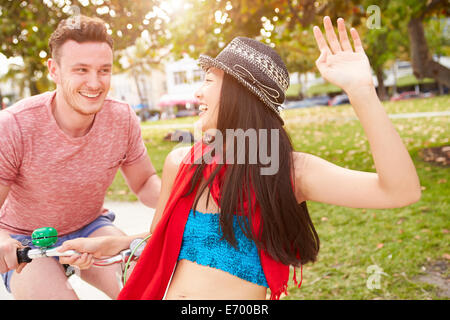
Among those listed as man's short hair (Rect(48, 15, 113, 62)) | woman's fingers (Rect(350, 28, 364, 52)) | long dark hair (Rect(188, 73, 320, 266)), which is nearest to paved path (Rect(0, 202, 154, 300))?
man's short hair (Rect(48, 15, 113, 62))

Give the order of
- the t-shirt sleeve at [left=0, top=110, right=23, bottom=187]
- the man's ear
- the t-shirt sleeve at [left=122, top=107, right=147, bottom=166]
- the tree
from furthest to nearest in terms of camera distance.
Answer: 1. the tree
2. the t-shirt sleeve at [left=122, top=107, right=147, bottom=166]
3. the man's ear
4. the t-shirt sleeve at [left=0, top=110, right=23, bottom=187]

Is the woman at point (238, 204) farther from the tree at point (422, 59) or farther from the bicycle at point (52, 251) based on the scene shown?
the tree at point (422, 59)

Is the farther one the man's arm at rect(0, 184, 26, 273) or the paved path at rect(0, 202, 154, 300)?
the paved path at rect(0, 202, 154, 300)

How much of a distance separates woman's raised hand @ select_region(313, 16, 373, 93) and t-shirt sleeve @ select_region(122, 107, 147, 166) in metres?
1.55

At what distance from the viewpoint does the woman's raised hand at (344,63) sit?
1.67 meters

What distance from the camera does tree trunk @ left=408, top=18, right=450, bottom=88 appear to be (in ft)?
33.4

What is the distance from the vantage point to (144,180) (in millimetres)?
3152

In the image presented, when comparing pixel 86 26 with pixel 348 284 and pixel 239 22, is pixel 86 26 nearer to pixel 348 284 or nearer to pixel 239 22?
pixel 348 284

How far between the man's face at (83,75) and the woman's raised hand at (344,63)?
4.59ft

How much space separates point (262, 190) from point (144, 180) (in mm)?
1390

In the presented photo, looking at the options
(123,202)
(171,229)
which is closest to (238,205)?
(171,229)

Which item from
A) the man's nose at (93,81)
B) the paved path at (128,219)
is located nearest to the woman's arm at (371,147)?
the man's nose at (93,81)

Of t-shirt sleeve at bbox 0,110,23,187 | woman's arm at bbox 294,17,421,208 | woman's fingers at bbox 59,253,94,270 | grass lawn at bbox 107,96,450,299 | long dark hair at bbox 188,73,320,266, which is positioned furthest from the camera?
grass lawn at bbox 107,96,450,299

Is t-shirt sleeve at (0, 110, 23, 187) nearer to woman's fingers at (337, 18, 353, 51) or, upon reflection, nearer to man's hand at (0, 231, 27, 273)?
man's hand at (0, 231, 27, 273)
